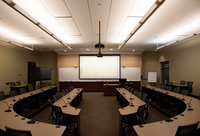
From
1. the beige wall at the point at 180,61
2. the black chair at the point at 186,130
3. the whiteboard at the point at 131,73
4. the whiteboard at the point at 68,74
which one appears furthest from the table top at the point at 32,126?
the whiteboard at the point at 131,73

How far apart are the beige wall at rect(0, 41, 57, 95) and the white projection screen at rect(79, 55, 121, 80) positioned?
3173mm

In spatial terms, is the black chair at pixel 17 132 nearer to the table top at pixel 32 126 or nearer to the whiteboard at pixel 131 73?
the table top at pixel 32 126

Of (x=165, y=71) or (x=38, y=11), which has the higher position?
(x=38, y=11)

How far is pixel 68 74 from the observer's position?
11.3m

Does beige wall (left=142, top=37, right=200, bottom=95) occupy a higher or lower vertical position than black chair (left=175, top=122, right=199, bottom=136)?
higher

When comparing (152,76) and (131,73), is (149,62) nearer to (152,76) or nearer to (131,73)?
(152,76)

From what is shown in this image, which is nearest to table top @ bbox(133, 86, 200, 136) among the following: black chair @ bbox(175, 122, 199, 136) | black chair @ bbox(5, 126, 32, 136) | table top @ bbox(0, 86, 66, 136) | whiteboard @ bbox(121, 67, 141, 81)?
black chair @ bbox(175, 122, 199, 136)

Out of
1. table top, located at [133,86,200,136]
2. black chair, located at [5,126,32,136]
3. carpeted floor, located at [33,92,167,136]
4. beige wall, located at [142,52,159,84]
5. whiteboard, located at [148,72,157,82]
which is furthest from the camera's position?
beige wall, located at [142,52,159,84]

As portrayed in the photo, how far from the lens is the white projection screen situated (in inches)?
444

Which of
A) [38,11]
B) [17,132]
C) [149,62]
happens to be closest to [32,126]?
[17,132]

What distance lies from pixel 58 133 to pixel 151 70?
1168 cm

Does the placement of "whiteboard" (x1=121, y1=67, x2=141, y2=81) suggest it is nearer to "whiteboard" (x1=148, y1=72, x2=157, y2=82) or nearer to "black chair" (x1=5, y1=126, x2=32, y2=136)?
"whiteboard" (x1=148, y1=72, x2=157, y2=82)

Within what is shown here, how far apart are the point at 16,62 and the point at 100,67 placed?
6713mm

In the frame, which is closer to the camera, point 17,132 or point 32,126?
point 17,132
